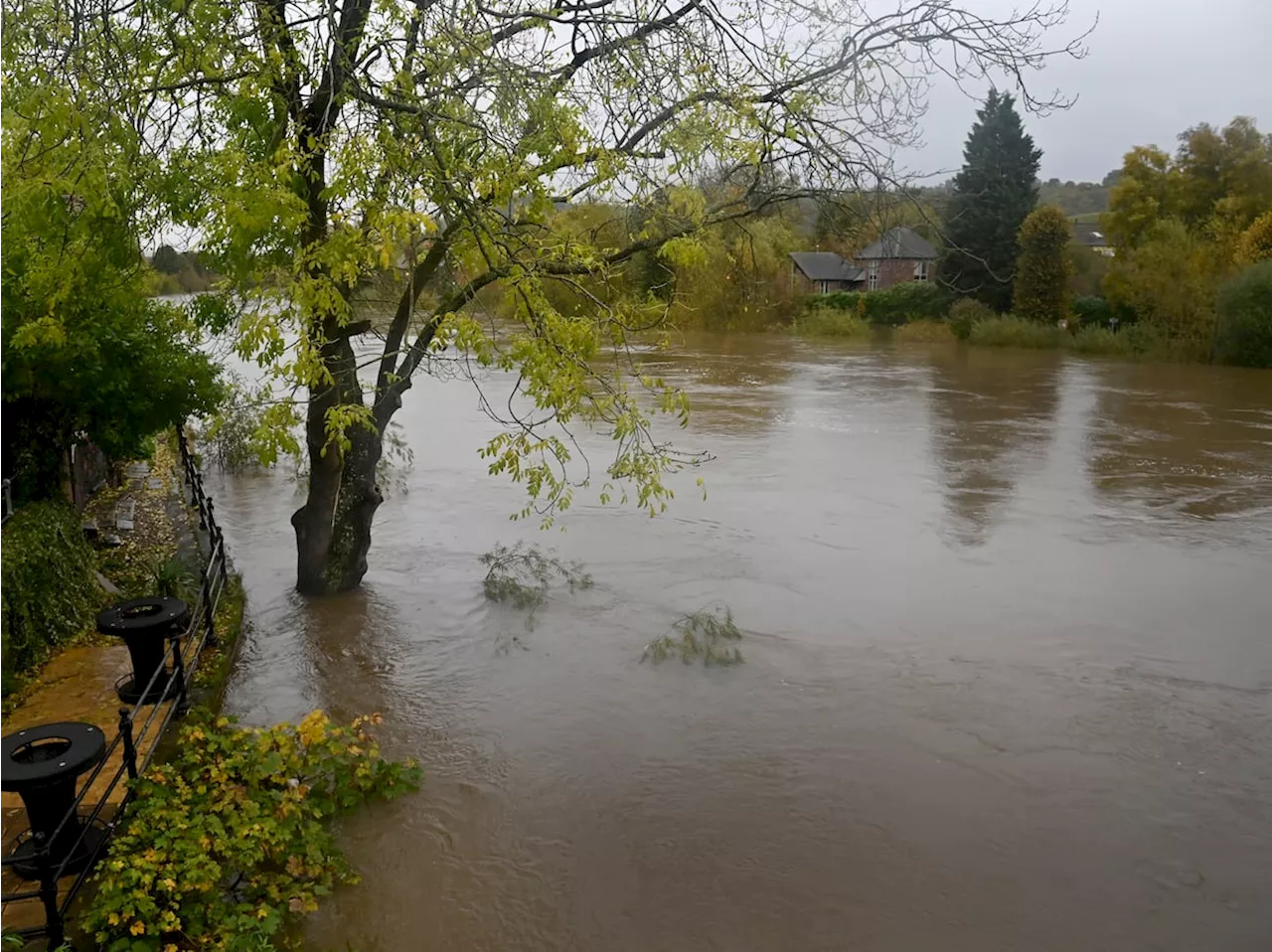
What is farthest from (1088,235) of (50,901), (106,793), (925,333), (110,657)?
(50,901)

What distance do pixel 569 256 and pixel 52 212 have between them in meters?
3.80

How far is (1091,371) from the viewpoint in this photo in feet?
119

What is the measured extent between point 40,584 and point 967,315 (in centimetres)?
4523

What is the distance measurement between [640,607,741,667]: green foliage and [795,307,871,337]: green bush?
43.7 meters

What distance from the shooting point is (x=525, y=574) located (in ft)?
42.5

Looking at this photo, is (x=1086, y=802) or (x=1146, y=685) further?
(x=1146, y=685)

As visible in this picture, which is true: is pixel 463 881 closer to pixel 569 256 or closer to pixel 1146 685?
pixel 569 256

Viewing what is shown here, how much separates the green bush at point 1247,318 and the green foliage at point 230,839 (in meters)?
37.3

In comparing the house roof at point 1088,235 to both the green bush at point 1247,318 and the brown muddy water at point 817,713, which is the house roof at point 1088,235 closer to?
the green bush at point 1247,318

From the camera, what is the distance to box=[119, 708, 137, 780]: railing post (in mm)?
5160

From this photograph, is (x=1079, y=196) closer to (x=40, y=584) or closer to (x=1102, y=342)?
(x=1102, y=342)

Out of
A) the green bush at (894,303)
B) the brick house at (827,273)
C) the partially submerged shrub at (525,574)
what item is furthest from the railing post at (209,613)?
the brick house at (827,273)

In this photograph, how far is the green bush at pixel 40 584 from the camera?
24.9 ft

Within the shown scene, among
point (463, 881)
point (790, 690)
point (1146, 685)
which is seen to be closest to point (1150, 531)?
point (1146, 685)
